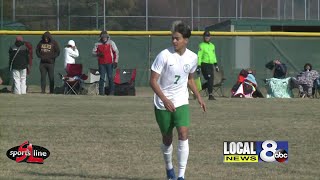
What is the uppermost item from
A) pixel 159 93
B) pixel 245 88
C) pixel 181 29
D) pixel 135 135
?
pixel 181 29

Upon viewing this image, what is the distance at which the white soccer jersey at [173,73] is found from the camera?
30.5ft

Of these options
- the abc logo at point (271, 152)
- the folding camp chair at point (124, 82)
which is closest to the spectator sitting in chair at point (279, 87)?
the folding camp chair at point (124, 82)

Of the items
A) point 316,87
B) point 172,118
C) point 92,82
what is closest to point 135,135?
point 172,118

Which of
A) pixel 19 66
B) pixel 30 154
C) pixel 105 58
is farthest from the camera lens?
pixel 105 58

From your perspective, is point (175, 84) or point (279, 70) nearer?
point (175, 84)

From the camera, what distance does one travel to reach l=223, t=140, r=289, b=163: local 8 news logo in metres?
10.2

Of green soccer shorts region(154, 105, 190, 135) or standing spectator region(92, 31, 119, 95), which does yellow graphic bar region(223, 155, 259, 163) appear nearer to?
green soccer shorts region(154, 105, 190, 135)

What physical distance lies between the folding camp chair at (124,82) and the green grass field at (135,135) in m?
2.69

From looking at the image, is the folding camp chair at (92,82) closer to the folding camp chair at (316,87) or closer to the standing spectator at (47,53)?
the standing spectator at (47,53)

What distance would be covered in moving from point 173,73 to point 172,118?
492 millimetres

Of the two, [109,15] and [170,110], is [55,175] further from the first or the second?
[109,15]

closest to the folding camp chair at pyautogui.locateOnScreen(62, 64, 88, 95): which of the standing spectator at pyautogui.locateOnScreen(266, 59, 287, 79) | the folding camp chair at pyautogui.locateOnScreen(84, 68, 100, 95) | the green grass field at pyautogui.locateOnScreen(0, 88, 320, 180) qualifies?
the folding camp chair at pyautogui.locateOnScreen(84, 68, 100, 95)

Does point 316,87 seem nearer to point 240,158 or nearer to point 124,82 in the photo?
point 124,82

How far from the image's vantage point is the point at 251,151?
33.8 feet
